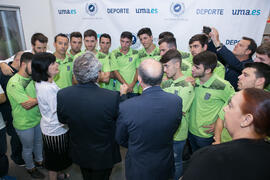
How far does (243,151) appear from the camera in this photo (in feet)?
2.36

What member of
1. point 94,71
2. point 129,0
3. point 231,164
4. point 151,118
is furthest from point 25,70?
point 129,0

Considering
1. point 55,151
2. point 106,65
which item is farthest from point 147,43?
point 55,151

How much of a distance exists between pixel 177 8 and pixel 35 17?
133 inches

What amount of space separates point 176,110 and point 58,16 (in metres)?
4.29

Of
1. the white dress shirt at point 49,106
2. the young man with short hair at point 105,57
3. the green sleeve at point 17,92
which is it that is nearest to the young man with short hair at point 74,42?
the young man with short hair at point 105,57

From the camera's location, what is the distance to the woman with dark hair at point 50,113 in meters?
1.70

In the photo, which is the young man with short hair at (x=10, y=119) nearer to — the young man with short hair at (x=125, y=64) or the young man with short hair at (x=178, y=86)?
the young man with short hair at (x=125, y=64)

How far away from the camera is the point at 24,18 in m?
4.17

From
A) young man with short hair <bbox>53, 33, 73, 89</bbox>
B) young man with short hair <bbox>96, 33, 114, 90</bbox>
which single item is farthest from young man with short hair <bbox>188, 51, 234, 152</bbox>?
young man with short hair <bbox>53, 33, 73, 89</bbox>

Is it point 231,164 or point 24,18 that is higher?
point 24,18

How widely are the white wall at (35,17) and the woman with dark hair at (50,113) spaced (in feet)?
10.6

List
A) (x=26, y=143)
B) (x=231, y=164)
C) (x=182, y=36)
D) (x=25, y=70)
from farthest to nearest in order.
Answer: (x=182, y=36)
(x=26, y=143)
(x=25, y=70)
(x=231, y=164)

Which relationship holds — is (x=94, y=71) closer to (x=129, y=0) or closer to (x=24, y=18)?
(x=129, y=0)

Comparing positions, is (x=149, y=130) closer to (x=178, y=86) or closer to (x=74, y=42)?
(x=178, y=86)
